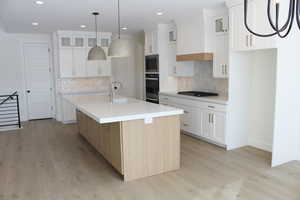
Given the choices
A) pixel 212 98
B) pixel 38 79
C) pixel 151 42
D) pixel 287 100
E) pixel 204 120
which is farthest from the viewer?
pixel 38 79

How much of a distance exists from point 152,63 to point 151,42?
533 mm

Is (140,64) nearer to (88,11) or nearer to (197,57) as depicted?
(197,57)

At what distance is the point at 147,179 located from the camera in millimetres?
3287

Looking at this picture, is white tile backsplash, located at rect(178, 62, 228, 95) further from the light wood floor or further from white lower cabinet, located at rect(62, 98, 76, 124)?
white lower cabinet, located at rect(62, 98, 76, 124)

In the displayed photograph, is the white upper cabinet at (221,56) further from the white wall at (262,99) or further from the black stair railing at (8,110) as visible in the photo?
the black stair railing at (8,110)

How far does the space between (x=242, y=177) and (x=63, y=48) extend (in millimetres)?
5424

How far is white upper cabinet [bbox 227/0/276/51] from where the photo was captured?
3.54m

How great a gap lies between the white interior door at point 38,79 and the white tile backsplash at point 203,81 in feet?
12.9

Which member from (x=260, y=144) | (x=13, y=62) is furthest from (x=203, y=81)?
(x=13, y=62)

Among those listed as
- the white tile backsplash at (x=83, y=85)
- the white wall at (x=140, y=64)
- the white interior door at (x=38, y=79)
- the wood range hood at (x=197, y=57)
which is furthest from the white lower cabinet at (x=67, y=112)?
the wood range hood at (x=197, y=57)

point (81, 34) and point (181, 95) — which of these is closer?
point (181, 95)

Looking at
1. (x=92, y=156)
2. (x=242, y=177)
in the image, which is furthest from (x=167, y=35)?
(x=242, y=177)

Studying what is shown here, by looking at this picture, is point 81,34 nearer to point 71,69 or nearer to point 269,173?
point 71,69

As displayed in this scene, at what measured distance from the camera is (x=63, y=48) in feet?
21.6
